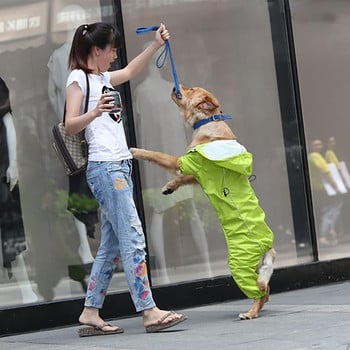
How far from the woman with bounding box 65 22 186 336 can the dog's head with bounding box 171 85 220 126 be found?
70 centimetres

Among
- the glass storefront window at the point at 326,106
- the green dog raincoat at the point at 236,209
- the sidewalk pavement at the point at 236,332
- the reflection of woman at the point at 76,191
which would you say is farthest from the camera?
the glass storefront window at the point at 326,106

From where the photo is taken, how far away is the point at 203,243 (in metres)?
8.94

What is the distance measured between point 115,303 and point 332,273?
261 centimetres

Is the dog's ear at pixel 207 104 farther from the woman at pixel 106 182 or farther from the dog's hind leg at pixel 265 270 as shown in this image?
the dog's hind leg at pixel 265 270

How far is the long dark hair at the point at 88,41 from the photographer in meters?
6.79

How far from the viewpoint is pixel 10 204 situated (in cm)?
778

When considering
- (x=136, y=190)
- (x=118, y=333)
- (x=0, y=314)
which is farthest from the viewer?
(x=136, y=190)

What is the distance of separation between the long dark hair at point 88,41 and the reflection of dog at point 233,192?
0.84m

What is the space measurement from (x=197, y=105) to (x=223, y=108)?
2012 millimetres

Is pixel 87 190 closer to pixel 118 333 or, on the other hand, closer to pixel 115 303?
pixel 115 303

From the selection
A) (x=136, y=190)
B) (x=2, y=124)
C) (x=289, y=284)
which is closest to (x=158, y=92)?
(x=136, y=190)

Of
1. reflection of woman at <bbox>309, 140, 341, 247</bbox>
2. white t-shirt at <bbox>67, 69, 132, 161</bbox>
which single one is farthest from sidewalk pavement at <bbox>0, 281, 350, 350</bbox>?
reflection of woman at <bbox>309, 140, 341, 247</bbox>

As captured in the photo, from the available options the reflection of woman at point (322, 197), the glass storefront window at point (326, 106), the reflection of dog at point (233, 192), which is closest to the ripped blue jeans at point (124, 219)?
the reflection of dog at point (233, 192)

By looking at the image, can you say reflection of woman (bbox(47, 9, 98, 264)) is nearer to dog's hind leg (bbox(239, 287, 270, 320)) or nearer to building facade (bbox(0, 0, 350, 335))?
building facade (bbox(0, 0, 350, 335))
